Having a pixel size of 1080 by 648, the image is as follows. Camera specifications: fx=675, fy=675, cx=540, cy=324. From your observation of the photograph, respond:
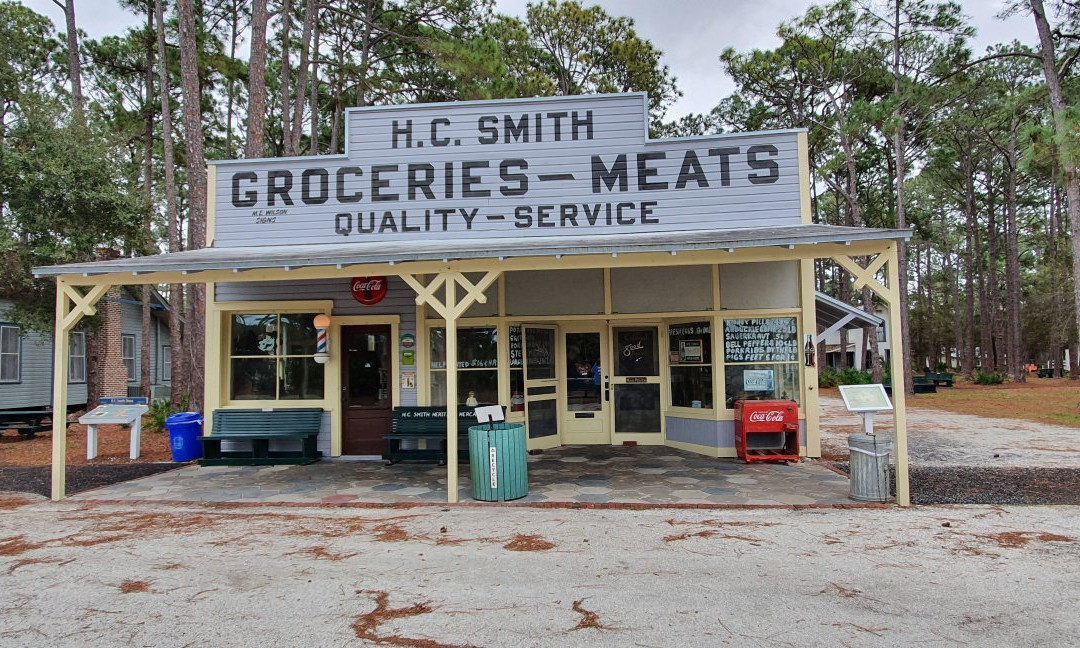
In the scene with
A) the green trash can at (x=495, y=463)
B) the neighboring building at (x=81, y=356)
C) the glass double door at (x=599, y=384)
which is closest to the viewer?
the green trash can at (x=495, y=463)

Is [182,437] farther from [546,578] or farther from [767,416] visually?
[767,416]

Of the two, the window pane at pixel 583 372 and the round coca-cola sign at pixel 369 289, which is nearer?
the round coca-cola sign at pixel 369 289

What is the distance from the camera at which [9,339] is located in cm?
1852

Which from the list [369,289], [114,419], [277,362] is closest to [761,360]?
[369,289]

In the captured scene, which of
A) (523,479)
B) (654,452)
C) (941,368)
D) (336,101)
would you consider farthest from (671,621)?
(941,368)

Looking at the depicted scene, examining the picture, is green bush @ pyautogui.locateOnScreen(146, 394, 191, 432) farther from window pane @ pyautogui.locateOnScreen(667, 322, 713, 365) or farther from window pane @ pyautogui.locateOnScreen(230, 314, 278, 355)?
window pane @ pyautogui.locateOnScreen(667, 322, 713, 365)

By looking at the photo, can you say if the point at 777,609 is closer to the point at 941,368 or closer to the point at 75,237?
the point at 75,237

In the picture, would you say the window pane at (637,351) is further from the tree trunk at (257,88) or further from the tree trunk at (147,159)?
the tree trunk at (147,159)

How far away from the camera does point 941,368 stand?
42875 mm

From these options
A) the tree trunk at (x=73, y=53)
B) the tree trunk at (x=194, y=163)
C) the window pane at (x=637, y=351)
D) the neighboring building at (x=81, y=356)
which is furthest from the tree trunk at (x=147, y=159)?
the window pane at (x=637, y=351)

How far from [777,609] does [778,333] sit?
617 centimetres

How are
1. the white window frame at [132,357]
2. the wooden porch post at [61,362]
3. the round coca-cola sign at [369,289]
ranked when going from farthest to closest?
the white window frame at [132,357] → the round coca-cola sign at [369,289] → the wooden porch post at [61,362]

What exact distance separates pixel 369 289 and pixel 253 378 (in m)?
2.25

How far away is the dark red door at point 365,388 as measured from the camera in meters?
10.3
